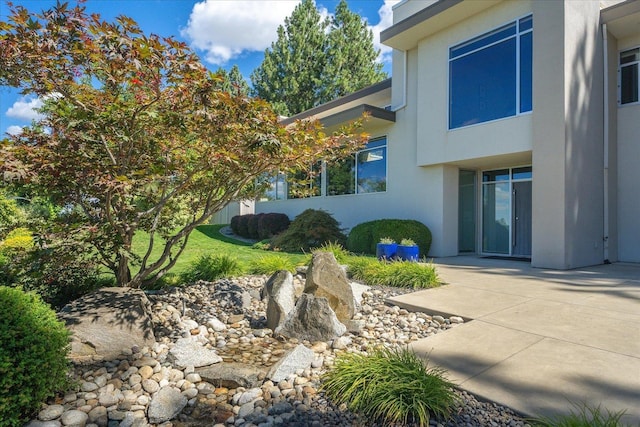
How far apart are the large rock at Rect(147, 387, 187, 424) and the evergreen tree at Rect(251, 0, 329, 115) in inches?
910

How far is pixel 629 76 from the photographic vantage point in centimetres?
957

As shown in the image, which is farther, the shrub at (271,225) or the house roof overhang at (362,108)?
the shrub at (271,225)

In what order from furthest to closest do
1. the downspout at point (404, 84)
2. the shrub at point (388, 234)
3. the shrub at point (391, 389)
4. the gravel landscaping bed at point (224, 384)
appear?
1. the downspout at point (404, 84)
2. the shrub at point (388, 234)
3. the gravel landscaping bed at point (224, 384)
4. the shrub at point (391, 389)

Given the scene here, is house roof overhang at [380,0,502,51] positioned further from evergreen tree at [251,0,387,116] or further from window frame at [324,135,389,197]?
evergreen tree at [251,0,387,116]

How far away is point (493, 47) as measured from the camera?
9477mm

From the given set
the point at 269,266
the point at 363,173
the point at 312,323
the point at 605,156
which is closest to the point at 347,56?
the point at 363,173

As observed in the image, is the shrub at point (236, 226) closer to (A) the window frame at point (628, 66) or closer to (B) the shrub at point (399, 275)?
(B) the shrub at point (399, 275)

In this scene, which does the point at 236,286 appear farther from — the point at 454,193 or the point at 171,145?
the point at 454,193

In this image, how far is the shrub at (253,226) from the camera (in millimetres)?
15844

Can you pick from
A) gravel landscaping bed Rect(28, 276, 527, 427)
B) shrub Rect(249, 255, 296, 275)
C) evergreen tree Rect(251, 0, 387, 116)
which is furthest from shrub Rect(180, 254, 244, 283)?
evergreen tree Rect(251, 0, 387, 116)

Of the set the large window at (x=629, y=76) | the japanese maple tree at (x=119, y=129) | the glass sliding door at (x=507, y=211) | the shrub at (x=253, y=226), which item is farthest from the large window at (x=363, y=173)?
the japanese maple tree at (x=119, y=129)

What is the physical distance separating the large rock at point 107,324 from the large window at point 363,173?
9581 millimetres

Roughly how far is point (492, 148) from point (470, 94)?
167cm

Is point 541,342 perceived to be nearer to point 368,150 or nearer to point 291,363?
point 291,363
